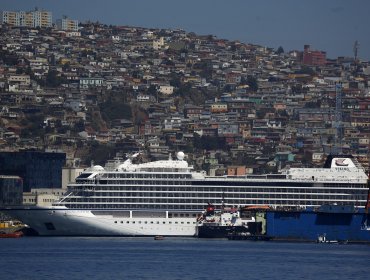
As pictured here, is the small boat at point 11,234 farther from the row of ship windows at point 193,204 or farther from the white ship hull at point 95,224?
A: the row of ship windows at point 193,204

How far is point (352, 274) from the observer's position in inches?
2589

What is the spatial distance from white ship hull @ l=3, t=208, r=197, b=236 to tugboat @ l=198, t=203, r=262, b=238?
144cm

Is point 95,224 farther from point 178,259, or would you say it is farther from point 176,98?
point 176,98

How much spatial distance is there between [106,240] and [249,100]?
79.9m

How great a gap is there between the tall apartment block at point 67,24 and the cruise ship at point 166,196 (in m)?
90.9

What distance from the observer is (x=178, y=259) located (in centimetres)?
7262

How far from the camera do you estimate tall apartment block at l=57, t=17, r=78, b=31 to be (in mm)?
187250

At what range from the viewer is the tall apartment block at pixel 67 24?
187250 millimetres

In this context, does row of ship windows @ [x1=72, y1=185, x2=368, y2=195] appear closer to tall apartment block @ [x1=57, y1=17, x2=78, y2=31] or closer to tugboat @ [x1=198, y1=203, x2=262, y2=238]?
tugboat @ [x1=198, y1=203, x2=262, y2=238]

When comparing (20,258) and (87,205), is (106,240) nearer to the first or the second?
(87,205)

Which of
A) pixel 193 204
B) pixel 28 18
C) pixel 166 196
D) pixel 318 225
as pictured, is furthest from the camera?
pixel 28 18

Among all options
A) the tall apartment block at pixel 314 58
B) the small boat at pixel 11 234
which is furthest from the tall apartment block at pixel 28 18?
the small boat at pixel 11 234

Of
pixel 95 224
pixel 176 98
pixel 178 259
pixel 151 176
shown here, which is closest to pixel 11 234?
pixel 95 224

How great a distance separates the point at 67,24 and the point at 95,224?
322 ft
